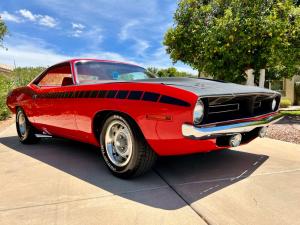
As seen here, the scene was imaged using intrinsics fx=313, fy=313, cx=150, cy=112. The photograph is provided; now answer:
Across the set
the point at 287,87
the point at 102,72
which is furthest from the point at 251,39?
the point at 287,87

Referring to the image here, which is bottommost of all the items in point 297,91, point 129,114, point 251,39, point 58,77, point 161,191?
point 161,191

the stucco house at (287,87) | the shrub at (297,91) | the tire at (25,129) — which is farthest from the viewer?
the shrub at (297,91)

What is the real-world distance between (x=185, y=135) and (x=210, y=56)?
360 inches

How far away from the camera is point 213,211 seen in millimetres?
2527

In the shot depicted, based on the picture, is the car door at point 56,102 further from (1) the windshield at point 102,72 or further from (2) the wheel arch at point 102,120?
(2) the wheel arch at point 102,120

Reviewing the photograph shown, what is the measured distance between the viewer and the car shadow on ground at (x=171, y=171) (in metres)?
2.97

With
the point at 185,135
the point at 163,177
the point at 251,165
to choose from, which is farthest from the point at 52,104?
the point at 251,165

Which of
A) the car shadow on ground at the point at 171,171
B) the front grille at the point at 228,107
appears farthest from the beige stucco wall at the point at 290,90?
the front grille at the point at 228,107

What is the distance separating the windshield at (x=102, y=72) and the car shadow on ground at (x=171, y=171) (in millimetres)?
1141

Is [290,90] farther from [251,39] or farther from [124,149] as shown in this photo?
[124,149]

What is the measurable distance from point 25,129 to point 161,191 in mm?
3539

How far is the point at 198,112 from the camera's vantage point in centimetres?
278

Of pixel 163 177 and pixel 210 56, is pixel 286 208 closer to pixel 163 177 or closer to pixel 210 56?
pixel 163 177

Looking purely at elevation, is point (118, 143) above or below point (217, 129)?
below
